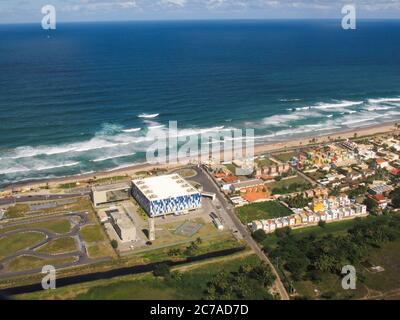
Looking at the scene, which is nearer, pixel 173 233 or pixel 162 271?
pixel 162 271

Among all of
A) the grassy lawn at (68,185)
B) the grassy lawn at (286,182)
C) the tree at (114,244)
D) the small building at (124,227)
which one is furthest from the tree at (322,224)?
the grassy lawn at (68,185)

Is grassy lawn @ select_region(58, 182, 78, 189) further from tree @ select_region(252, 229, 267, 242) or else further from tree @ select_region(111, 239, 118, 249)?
tree @ select_region(252, 229, 267, 242)

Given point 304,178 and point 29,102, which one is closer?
point 304,178

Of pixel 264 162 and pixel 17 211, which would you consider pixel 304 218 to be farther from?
pixel 17 211

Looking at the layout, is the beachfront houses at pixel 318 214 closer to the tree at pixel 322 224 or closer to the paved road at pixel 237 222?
the tree at pixel 322 224

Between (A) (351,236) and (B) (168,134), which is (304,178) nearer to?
(A) (351,236)

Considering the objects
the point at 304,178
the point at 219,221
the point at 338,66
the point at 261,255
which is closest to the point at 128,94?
the point at 304,178

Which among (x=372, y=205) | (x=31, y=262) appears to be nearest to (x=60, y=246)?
(x=31, y=262)
